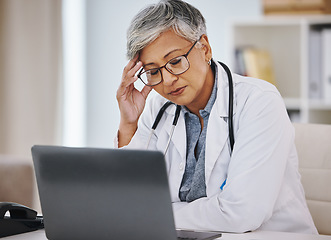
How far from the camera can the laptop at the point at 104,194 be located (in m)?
1.04

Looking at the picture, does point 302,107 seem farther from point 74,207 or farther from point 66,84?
point 74,207

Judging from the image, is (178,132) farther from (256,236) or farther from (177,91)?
(256,236)

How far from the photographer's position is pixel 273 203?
1.41 metres

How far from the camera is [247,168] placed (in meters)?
1.43

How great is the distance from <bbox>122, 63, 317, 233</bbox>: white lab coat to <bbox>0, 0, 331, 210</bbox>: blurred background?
162 cm

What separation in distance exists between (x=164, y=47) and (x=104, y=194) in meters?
0.62

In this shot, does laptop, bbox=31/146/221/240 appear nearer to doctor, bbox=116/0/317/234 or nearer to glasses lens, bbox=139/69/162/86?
doctor, bbox=116/0/317/234

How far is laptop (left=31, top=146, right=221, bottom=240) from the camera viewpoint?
104cm

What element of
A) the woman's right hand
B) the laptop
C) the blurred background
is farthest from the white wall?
the laptop

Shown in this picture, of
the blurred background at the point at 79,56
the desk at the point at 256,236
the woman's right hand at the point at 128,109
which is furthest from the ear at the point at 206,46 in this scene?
the blurred background at the point at 79,56

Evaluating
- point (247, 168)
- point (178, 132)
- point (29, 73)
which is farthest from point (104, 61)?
point (247, 168)

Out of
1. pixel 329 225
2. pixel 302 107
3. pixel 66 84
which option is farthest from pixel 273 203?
pixel 66 84

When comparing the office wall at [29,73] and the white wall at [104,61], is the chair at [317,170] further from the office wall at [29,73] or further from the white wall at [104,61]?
the white wall at [104,61]

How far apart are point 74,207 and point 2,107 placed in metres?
2.31
